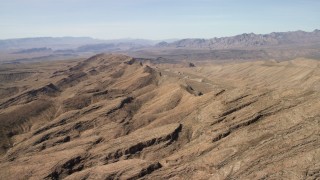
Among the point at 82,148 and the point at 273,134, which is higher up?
the point at 273,134

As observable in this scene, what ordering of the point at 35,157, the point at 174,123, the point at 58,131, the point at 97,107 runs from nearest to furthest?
the point at 35,157
the point at 174,123
the point at 58,131
the point at 97,107

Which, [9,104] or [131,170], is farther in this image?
[9,104]

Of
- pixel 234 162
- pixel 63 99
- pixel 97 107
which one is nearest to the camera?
pixel 234 162

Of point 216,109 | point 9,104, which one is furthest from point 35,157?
point 9,104

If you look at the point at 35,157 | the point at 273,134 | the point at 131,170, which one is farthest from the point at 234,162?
the point at 35,157

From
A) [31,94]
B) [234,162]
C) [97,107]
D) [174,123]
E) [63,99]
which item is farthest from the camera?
[31,94]

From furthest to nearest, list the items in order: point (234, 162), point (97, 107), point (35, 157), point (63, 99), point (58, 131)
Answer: point (63, 99) → point (97, 107) → point (58, 131) → point (35, 157) → point (234, 162)

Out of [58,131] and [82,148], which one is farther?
[58,131]

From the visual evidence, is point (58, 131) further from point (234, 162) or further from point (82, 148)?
point (234, 162)

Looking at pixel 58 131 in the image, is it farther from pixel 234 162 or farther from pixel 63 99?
pixel 234 162

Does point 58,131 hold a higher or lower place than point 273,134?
lower
